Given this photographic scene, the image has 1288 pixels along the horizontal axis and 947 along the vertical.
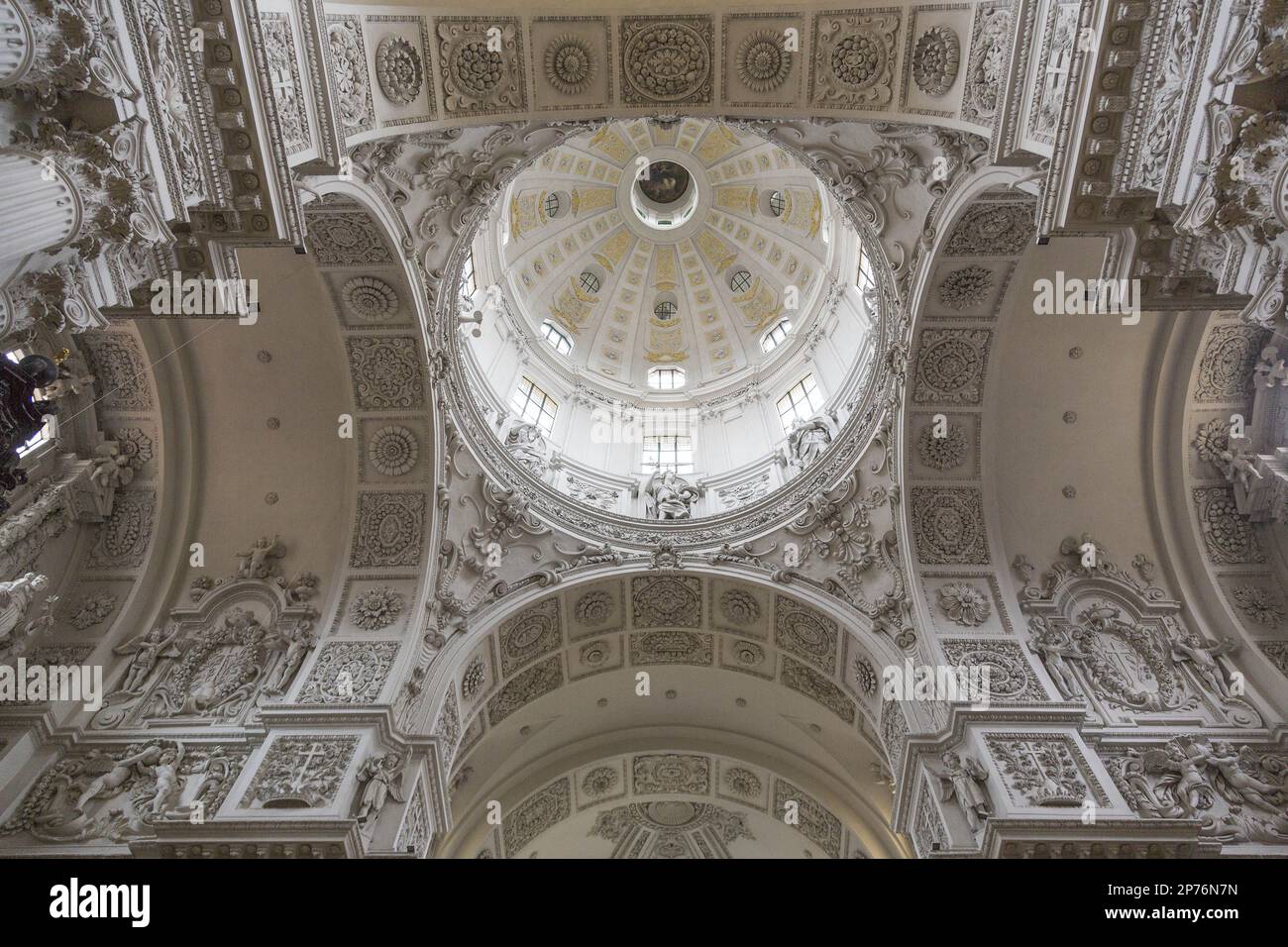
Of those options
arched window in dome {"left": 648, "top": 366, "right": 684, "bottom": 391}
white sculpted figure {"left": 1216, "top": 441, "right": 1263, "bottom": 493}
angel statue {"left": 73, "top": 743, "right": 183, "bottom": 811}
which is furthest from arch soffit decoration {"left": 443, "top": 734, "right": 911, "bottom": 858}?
arched window in dome {"left": 648, "top": 366, "right": 684, "bottom": 391}

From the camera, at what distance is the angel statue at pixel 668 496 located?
1905 centimetres

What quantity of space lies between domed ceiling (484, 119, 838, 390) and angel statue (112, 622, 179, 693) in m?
13.4

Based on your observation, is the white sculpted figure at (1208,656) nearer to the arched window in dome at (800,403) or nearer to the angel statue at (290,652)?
the arched window in dome at (800,403)

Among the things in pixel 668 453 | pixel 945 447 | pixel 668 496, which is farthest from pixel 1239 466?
pixel 668 453

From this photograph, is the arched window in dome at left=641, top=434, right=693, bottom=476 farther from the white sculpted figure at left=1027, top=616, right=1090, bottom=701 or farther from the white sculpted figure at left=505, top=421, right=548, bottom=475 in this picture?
the white sculpted figure at left=1027, top=616, right=1090, bottom=701

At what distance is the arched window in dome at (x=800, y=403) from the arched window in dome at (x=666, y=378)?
4357mm

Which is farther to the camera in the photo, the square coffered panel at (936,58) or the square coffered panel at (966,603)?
the square coffered panel at (966,603)

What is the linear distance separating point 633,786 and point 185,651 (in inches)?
436

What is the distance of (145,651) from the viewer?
46.9 feet

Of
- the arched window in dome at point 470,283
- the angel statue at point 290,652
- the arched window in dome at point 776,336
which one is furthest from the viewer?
the arched window in dome at point 776,336

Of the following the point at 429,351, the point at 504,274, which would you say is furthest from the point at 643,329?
the point at 429,351

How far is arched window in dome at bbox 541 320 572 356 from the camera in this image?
24.8 metres

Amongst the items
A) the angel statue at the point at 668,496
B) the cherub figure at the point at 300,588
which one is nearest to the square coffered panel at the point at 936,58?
the angel statue at the point at 668,496
